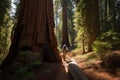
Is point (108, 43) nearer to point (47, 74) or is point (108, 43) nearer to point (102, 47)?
point (102, 47)

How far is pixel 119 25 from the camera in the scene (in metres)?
19.0

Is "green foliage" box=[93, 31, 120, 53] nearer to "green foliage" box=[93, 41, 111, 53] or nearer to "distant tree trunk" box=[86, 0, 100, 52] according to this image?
"green foliage" box=[93, 41, 111, 53]

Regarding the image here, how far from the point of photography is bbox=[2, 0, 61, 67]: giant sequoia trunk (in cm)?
1023

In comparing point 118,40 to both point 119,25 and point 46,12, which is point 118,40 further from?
point 119,25

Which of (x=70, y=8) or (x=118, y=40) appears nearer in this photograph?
(x=118, y=40)

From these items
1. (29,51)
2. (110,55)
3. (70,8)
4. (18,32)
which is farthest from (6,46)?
(70,8)

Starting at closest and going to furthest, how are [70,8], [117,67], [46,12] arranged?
[117,67] → [46,12] → [70,8]

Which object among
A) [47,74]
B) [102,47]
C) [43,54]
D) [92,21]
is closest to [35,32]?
[43,54]

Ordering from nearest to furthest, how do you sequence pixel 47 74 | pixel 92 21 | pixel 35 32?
pixel 47 74 → pixel 35 32 → pixel 92 21

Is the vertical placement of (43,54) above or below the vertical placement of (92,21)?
below

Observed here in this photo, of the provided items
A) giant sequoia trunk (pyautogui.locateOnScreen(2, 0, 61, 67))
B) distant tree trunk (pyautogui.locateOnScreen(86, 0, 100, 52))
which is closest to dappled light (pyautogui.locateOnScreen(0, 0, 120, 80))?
giant sequoia trunk (pyautogui.locateOnScreen(2, 0, 61, 67))

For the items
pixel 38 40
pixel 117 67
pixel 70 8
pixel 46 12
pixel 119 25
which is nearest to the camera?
pixel 117 67

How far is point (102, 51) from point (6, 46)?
1252cm

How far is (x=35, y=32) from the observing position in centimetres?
1041
